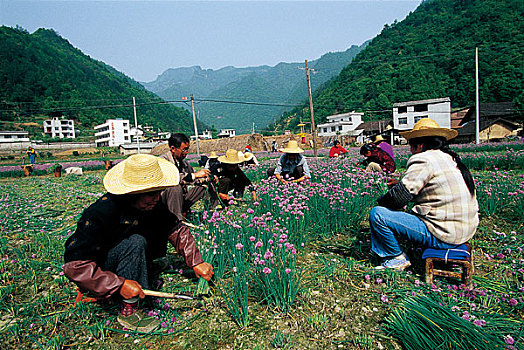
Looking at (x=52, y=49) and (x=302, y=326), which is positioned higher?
(x=52, y=49)

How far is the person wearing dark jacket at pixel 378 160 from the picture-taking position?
6.68 metres

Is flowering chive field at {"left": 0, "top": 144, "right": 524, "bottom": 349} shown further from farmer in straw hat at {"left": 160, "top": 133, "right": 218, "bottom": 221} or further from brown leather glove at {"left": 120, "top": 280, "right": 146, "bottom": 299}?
farmer in straw hat at {"left": 160, "top": 133, "right": 218, "bottom": 221}

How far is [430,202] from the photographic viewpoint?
2596 millimetres

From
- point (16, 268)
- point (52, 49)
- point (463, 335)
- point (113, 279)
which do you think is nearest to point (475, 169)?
point (463, 335)

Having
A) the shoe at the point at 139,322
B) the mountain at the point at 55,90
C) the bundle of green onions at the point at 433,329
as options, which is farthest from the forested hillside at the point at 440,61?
the mountain at the point at 55,90

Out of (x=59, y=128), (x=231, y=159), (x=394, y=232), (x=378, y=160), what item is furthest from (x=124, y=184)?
(x=59, y=128)

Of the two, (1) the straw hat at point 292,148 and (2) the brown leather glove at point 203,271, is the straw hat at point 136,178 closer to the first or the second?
(2) the brown leather glove at point 203,271

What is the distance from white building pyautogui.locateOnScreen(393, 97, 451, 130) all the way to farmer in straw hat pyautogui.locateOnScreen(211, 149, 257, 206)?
5185cm

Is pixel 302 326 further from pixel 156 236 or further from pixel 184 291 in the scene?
pixel 156 236

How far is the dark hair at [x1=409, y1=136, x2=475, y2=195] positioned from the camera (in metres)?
2.49

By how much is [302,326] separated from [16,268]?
11.2 feet

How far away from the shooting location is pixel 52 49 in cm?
10656

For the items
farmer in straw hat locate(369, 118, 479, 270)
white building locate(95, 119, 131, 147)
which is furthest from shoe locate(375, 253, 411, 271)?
white building locate(95, 119, 131, 147)

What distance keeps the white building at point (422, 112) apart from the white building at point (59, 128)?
3343 inches
